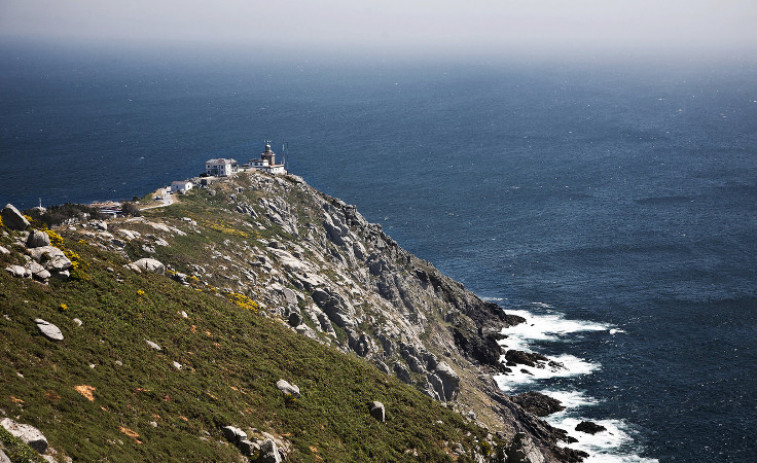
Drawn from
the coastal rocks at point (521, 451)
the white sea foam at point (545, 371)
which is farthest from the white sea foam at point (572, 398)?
the coastal rocks at point (521, 451)

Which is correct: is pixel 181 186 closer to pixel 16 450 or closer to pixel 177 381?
pixel 177 381

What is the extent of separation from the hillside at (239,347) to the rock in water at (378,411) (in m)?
0.47

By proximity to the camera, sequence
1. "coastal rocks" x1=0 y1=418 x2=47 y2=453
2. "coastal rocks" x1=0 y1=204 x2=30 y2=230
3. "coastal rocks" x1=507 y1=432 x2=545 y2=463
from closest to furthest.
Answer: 1. "coastal rocks" x1=0 y1=418 x2=47 y2=453
2. "coastal rocks" x1=0 y1=204 x2=30 y2=230
3. "coastal rocks" x1=507 y1=432 x2=545 y2=463

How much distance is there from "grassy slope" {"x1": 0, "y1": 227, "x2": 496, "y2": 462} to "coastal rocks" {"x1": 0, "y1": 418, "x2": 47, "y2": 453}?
1077 millimetres

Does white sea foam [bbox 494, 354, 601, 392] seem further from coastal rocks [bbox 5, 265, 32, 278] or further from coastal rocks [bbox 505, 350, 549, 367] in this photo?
coastal rocks [bbox 5, 265, 32, 278]

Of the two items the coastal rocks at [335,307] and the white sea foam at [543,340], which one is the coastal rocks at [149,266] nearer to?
the coastal rocks at [335,307]

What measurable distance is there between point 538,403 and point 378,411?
4216cm

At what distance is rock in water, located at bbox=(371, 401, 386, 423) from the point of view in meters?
51.7

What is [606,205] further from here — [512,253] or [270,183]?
[270,183]

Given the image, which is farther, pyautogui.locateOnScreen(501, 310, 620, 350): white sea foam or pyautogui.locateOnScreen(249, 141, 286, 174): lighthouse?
pyautogui.locateOnScreen(249, 141, 286, 174): lighthouse

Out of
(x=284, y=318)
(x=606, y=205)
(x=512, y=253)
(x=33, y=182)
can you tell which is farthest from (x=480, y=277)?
(x=33, y=182)

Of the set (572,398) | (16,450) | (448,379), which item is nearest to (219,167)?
(448,379)

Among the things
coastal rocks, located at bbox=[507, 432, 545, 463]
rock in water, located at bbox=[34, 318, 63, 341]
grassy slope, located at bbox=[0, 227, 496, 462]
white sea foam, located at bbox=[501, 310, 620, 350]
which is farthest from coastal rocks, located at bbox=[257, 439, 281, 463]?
white sea foam, located at bbox=[501, 310, 620, 350]

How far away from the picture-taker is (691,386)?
91750 millimetres
